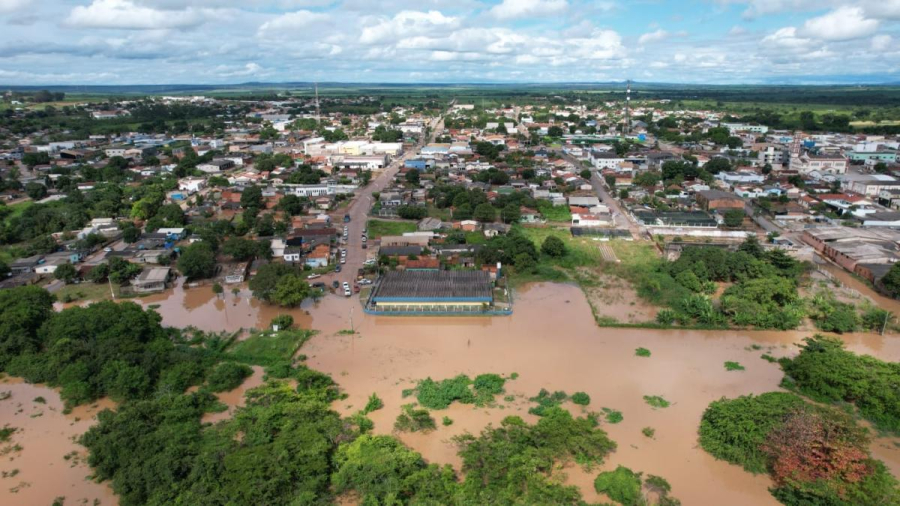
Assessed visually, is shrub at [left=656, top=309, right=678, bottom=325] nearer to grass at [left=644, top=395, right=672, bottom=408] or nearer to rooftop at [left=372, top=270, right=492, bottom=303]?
grass at [left=644, top=395, right=672, bottom=408]

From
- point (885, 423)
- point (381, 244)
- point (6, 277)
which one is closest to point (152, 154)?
point (6, 277)

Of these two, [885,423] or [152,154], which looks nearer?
[885,423]

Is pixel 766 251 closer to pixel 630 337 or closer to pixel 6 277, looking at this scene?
pixel 630 337

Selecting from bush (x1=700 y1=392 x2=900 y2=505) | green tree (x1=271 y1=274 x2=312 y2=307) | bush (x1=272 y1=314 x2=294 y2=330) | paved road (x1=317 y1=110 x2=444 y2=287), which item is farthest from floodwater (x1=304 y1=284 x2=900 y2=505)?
paved road (x1=317 y1=110 x2=444 y2=287)

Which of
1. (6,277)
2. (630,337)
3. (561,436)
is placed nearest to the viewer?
(561,436)

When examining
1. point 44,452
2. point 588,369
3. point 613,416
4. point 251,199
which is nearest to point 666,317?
point 588,369
